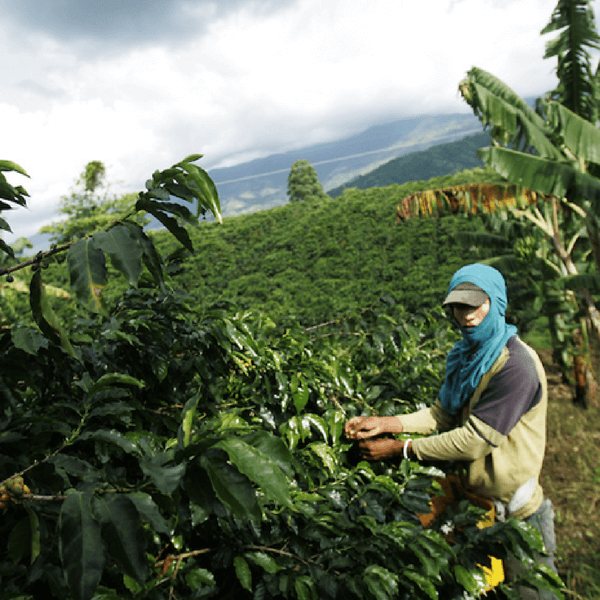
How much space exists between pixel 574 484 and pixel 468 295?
14.6ft

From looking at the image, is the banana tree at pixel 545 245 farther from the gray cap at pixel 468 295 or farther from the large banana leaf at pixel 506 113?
the gray cap at pixel 468 295

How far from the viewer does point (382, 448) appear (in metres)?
1.68

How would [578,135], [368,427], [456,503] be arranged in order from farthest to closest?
[578,135]
[456,503]
[368,427]

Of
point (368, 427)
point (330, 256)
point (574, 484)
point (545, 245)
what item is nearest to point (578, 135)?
point (545, 245)

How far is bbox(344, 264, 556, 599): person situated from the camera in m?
1.61

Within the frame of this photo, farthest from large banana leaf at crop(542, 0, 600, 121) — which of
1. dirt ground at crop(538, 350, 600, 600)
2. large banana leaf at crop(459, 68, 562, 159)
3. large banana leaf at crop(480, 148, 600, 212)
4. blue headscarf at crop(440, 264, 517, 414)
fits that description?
blue headscarf at crop(440, 264, 517, 414)

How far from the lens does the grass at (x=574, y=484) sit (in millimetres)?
3304

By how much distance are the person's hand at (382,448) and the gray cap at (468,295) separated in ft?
2.13

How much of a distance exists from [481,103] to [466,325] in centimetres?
453

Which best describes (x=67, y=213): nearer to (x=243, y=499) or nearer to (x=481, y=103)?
(x=481, y=103)

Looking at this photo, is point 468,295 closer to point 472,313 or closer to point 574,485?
point 472,313

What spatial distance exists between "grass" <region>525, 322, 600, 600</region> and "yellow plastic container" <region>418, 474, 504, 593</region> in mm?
644

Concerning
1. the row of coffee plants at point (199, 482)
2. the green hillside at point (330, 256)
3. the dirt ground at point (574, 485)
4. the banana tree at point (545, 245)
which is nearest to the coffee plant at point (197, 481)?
the row of coffee plants at point (199, 482)

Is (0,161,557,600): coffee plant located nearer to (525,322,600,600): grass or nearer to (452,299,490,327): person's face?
(452,299,490,327): person's face
